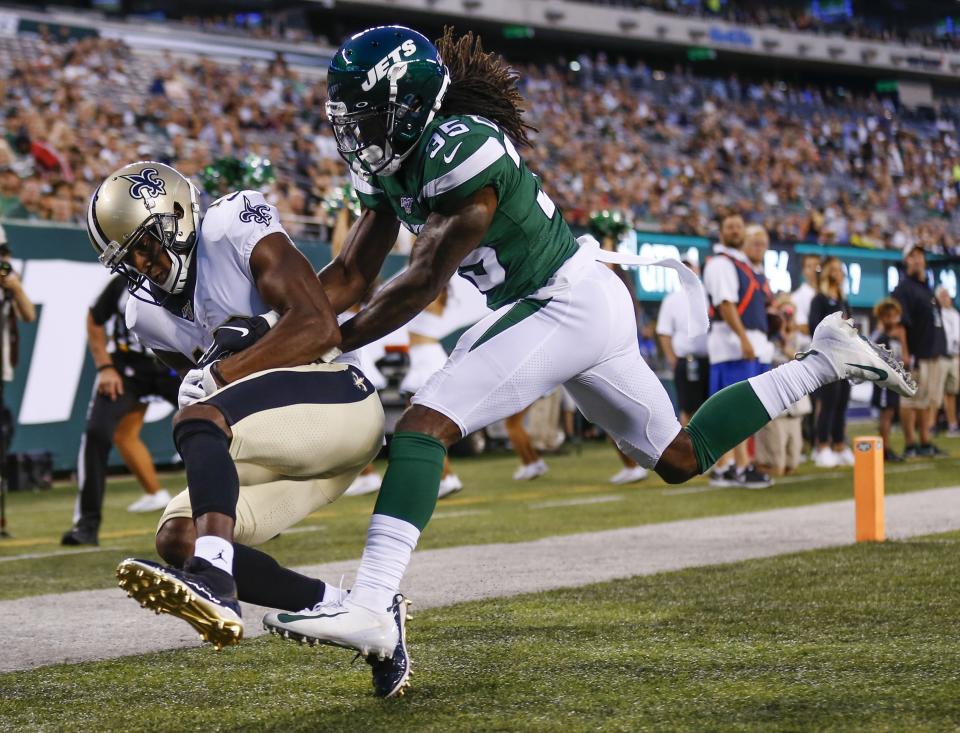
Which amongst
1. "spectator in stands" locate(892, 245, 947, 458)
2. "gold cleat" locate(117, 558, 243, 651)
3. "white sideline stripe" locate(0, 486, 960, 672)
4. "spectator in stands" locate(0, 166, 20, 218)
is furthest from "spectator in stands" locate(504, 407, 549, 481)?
"gold cleat" locate(117, 558, 243, 651)

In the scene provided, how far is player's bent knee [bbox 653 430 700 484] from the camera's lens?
13.8ft

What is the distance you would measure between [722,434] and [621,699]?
116 cm

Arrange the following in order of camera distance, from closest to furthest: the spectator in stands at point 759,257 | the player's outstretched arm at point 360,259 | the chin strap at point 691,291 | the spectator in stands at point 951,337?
the player's outstretched arm at point 360,259
the chin strap at point 691,291
the spectator in stands at point 759,257
the spectator in stands at point 951,337

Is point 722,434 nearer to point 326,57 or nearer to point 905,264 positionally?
point 905,264

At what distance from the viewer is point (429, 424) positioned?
353 cm

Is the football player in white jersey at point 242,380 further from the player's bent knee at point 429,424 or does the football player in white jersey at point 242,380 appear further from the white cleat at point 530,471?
the white cleat at point 530,471

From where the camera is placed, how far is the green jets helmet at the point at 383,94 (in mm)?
3568

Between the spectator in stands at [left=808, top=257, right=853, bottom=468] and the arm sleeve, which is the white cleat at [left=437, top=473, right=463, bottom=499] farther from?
the spectator in stands at [left=808, top=257, right=853, bottom=468]

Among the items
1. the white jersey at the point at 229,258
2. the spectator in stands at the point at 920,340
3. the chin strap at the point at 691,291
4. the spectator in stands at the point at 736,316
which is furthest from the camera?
the spectator in stands at the point at 920,340

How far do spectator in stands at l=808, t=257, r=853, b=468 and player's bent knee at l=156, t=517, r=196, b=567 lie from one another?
29.8ft

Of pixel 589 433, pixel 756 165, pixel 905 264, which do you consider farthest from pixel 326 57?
pixel 905 264

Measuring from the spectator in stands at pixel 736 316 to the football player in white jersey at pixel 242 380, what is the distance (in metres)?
6.64

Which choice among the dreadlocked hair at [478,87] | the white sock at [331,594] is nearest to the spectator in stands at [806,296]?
the dreadlocked hair at [478,87]

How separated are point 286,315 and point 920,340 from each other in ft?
35.5
